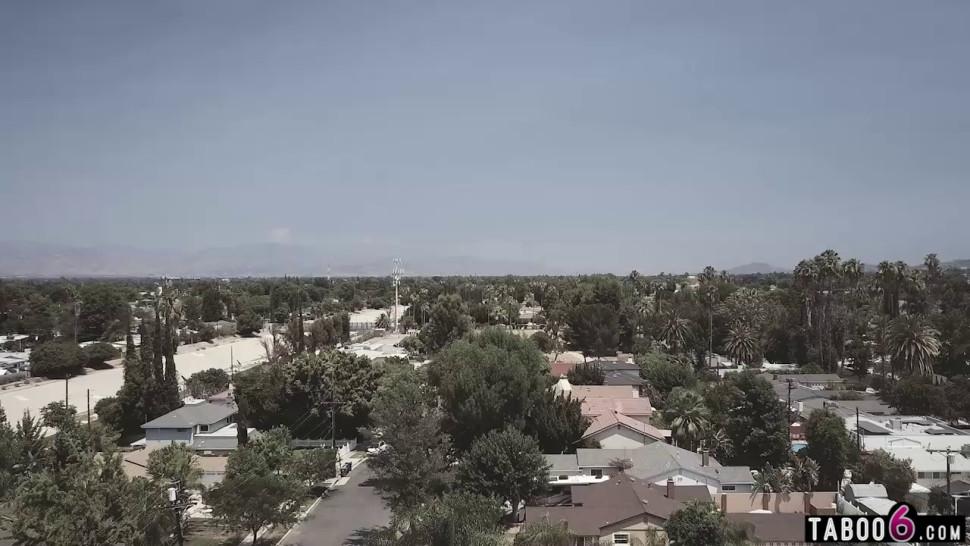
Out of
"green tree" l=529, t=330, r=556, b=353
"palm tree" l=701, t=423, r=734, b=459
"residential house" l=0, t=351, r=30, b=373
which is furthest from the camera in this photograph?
"green tree" l=529, t=330, r=556, b=353

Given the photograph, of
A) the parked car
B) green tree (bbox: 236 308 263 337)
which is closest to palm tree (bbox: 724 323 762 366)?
the parked car

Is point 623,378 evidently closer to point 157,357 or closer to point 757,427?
point 757,427

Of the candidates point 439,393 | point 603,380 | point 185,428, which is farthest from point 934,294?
point 185,428

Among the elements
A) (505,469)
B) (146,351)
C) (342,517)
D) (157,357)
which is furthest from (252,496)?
(146,351)

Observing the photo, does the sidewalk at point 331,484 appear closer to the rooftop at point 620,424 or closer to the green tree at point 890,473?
the rooftop at point 620,424

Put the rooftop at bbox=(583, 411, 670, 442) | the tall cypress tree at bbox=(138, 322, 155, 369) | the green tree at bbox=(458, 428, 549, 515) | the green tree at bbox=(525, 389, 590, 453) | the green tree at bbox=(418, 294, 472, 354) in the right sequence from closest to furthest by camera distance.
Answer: the green tree at bbox=(458, 428, 549, 515), the green tree at bbox=(525, 389, 590, 453), the rooftop at bbox=(583, 411, 670, 442), the tall cypress tree at bbox=(138, 322, 155, 369), the green tree at bbox=(418, 294, 472, 354)

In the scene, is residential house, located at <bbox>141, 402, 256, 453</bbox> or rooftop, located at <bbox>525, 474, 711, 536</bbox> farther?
residential house, located at <bbox>141, 402, 256, 453</bbox>

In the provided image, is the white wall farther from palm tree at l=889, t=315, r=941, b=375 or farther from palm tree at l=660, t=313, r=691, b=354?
palm tree at l=660, t=313, r=691, b=354

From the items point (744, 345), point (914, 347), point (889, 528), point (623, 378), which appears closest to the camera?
point (889, 528)
